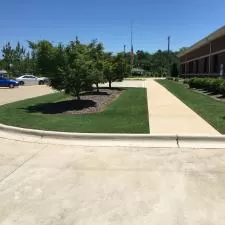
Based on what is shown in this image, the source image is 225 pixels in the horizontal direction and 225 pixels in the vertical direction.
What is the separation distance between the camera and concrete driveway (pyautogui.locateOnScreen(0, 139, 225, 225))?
4.46m

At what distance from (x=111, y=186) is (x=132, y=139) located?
308 cm

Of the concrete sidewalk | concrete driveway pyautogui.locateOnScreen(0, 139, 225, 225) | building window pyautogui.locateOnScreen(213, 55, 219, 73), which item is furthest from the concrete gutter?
building window pyautogui.locateOnScreen(213, 55, 219, 73)

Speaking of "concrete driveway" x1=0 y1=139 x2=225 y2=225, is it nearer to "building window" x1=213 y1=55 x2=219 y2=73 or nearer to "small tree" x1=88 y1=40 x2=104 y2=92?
"small tree" x1=88 y1=40 x2=104 y2=92

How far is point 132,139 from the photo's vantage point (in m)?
8.52

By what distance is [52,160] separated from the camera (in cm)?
698

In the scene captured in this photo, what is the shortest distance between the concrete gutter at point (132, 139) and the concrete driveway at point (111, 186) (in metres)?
0.45

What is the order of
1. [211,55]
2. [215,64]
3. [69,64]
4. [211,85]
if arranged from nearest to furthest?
[69,64] < [211,85] < [215,64] < [211,55]

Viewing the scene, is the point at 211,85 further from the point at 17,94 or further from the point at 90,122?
the point at 90,122

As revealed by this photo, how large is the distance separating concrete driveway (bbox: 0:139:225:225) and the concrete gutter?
446 mm

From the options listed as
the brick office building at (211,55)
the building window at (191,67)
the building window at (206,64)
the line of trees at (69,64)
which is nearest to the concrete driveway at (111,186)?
the line of trees at (69,64)

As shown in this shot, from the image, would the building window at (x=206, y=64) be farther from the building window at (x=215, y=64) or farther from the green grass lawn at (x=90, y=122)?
the green grass lawn at (x=90, y=122)

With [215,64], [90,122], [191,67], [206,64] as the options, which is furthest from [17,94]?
[191,67]

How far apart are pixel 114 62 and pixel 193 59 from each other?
26779 millimetres

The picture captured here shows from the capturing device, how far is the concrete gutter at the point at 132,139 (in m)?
8.18
